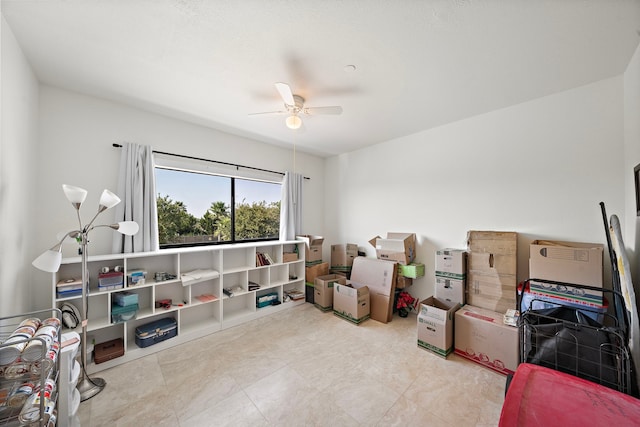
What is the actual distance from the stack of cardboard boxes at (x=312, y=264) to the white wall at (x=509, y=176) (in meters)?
0.82

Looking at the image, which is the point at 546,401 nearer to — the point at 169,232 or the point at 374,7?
the point at 374,7

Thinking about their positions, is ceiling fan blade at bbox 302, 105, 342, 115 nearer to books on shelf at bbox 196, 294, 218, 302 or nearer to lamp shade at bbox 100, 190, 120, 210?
lamp shade at bbox 100, 190, 120, 210

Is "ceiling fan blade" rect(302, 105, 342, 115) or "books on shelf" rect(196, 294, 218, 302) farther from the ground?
"ceiling fan blade" rect(302, 105, 342, 115)

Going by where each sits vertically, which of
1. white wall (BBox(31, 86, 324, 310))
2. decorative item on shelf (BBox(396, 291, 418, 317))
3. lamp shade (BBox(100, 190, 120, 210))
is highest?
white wall (BBox(31, 86, 324, 310))

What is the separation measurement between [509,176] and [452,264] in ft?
3.84

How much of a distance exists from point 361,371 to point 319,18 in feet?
9.02

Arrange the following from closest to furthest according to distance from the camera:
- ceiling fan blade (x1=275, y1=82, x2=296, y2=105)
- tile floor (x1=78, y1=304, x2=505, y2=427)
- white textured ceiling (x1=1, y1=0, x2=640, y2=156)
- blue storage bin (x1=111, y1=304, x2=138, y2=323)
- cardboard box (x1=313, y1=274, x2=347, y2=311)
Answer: white textured ceiling (x1=1, y1=0, x2=640, y2=156)
tile floor (x1=78, y1=304, x2=505, y2=427)
ceiling fan blade (x1=275, y1=82, x2=296, y2=105)
blue storage bin (x1=111, y1=304, x2=138, y2=323)
cardboard box (x1=313, y1=274, x2=347, y2=311)

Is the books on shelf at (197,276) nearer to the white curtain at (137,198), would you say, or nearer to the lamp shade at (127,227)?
the white curtain at (137,198)

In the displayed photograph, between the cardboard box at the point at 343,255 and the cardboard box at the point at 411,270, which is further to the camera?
the cardboard box at the point at 343,255

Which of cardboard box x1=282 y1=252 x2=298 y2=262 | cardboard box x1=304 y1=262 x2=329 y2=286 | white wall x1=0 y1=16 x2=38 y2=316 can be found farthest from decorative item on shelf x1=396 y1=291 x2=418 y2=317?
white wall x1=0 y1=16 x2=38 y2=316

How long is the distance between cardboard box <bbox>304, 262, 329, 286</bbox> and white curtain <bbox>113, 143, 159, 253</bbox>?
2.15m

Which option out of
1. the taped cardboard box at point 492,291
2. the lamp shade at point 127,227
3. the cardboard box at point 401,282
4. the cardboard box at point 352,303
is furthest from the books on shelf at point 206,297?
the taped cardboard box at point 492,291

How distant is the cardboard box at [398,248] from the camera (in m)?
3.15

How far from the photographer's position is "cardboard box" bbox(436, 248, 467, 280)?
2.55 metres
